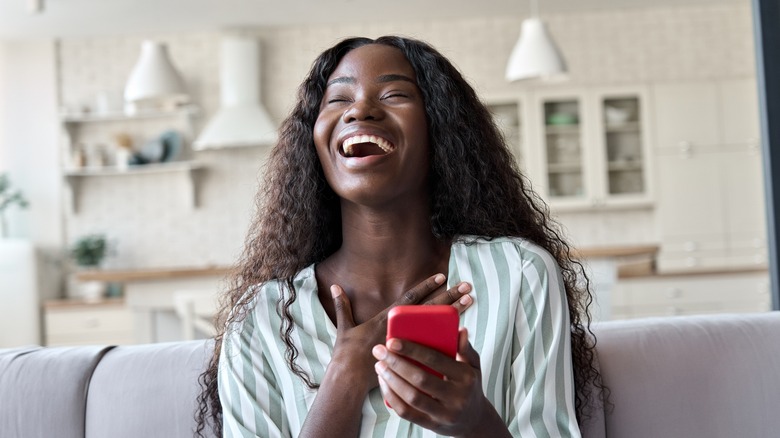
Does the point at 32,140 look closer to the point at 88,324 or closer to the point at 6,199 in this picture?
the point at 6,199

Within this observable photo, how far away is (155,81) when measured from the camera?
508 cm

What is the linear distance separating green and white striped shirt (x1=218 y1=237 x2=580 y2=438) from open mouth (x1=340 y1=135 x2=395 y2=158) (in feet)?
0.67

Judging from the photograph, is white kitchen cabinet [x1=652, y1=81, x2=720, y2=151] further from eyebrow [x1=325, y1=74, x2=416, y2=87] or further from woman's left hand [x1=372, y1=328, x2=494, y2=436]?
woman's left hand [x1=372, y1=328, x2=494, y2=436]

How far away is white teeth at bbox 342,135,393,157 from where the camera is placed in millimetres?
1308

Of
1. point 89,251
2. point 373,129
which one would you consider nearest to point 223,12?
point 89,251

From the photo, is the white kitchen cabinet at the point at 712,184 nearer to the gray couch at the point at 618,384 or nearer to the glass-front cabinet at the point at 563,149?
the glass-front cabinet at the point at 563,149

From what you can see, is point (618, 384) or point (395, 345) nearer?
point (395, 345)

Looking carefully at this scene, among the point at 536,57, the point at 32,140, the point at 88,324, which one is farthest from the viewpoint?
the point at 32,140

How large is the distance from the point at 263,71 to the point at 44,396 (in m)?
5.44

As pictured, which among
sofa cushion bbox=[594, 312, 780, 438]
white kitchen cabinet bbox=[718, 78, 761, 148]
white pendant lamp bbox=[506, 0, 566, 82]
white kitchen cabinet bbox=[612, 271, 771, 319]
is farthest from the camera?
white kitchen cabinet bbox=[718, 78, 761, 148]

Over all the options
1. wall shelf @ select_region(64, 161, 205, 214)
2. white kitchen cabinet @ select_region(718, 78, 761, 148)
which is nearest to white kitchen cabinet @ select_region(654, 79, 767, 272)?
white kitchen cabinet @ select_region(718, 78, 761, 148)

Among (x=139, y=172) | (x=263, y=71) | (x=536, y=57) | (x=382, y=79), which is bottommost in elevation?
(x=382, y=79)

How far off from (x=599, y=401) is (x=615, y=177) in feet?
17.5

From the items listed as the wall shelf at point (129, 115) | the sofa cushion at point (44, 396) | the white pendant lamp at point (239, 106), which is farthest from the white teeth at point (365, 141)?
the wall shelf at point (129, 115)
